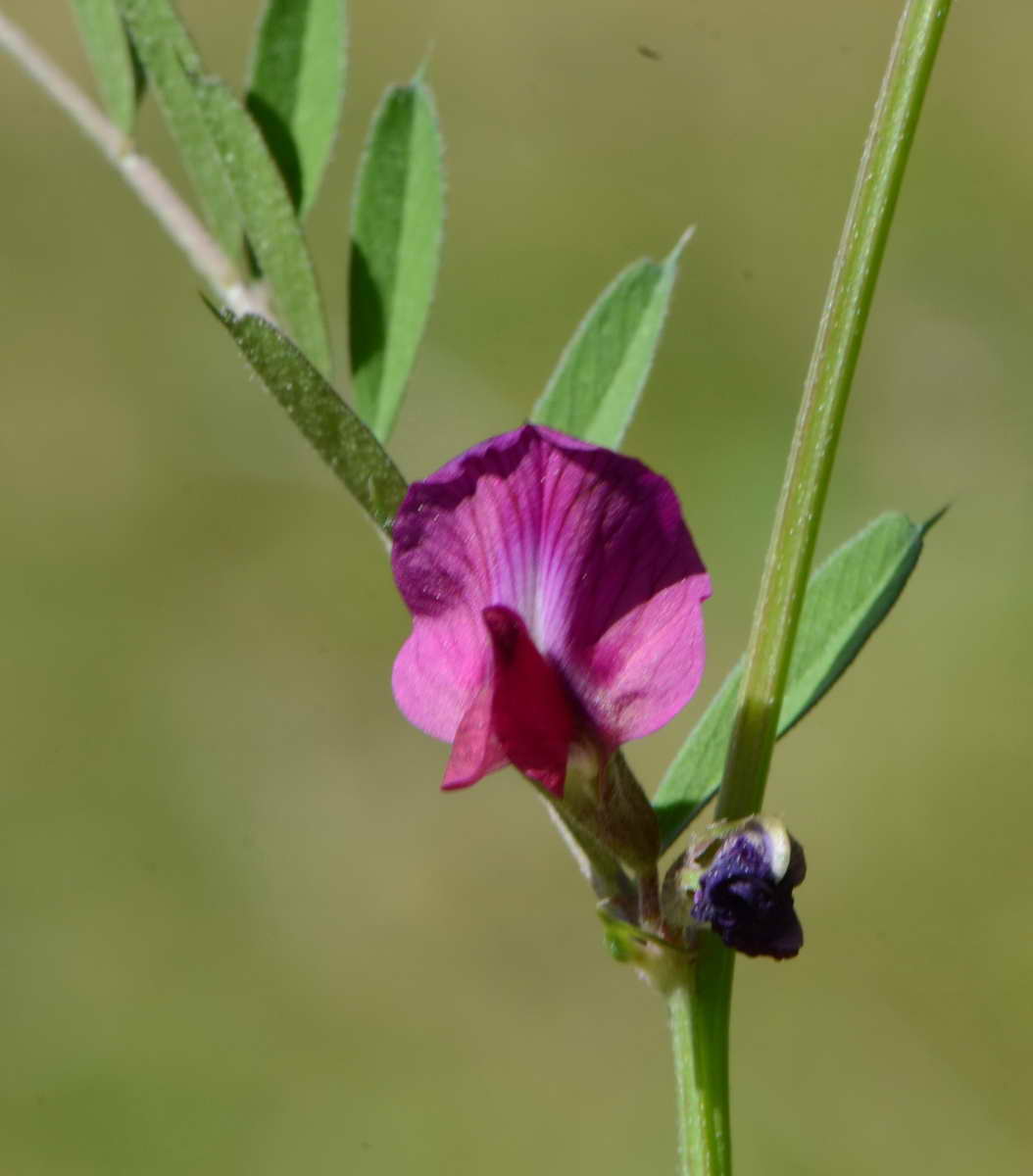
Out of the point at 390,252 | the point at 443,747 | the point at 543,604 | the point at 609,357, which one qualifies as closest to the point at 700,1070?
the point at 543,604

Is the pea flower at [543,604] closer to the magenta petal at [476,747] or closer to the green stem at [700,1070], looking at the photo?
the magenta petal at [476,747]

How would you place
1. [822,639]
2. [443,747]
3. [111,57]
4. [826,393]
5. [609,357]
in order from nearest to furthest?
[826,393]
[822,639]
[609,357]
[111,57]
[443,747]

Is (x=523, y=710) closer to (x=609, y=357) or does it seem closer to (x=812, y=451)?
(x=812, y=451)

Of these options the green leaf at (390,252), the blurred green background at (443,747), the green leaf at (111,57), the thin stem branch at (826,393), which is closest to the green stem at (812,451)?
the thin stem branch at (826,393)

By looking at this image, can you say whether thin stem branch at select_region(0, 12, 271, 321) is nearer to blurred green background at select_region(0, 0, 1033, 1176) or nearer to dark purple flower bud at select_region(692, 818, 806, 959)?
dark purple flower bud at select_region(692, 818, 806, 959)

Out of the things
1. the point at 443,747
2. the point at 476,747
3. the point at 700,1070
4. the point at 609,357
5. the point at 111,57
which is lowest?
the point at 700,1070

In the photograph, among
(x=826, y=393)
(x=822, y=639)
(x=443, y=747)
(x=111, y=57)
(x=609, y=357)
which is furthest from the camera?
(x=443, y=747)

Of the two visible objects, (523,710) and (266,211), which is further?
(266,211)
